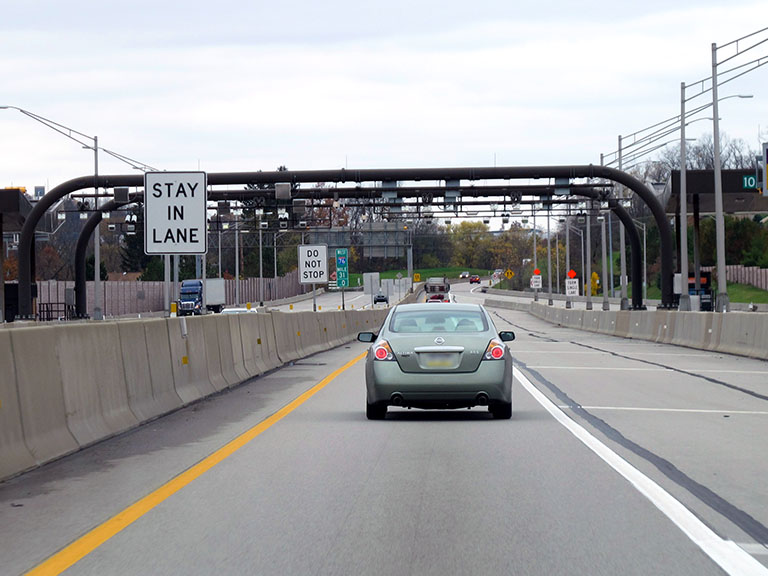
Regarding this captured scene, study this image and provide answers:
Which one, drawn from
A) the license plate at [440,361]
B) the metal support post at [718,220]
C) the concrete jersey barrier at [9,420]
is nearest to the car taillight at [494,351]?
the license plate at [440,361]

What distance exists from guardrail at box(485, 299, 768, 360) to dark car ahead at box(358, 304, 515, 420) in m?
15.3

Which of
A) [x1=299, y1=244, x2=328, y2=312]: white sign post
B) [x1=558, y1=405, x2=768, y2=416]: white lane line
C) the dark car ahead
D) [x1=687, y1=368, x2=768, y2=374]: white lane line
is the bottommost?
[x1=687, y1=368, x2=768, y2=374]: white lane line

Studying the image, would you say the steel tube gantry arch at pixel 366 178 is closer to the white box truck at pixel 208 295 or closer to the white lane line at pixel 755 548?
the white box truck at pixel 208 295

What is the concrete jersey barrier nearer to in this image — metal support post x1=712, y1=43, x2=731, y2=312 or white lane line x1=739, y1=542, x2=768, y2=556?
white lane line x1=739, y1=542, x2=768, y2=556

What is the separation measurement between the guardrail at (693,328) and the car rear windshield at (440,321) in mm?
14788

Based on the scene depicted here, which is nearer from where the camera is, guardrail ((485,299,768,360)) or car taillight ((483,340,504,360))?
car taillight ((483,340,504,360))

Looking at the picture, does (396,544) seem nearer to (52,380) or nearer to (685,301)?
(52,380)

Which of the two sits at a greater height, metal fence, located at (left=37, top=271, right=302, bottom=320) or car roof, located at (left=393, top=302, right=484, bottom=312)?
car roof, located at (left=393, top=302, right=484, bottom=312)

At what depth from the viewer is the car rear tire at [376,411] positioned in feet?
44.9

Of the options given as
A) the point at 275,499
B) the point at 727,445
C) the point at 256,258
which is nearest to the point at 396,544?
the point at 275,499

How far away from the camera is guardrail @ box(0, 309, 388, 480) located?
9688 mm

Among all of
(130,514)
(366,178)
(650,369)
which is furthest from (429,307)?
(366,178)

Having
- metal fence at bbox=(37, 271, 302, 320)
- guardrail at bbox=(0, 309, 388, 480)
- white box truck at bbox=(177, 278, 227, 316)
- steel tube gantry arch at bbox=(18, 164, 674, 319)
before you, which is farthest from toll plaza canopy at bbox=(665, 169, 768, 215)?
white box truck at bbox=(177, 278, 227, 316)

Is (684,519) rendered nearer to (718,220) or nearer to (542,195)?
A: (718,220)
